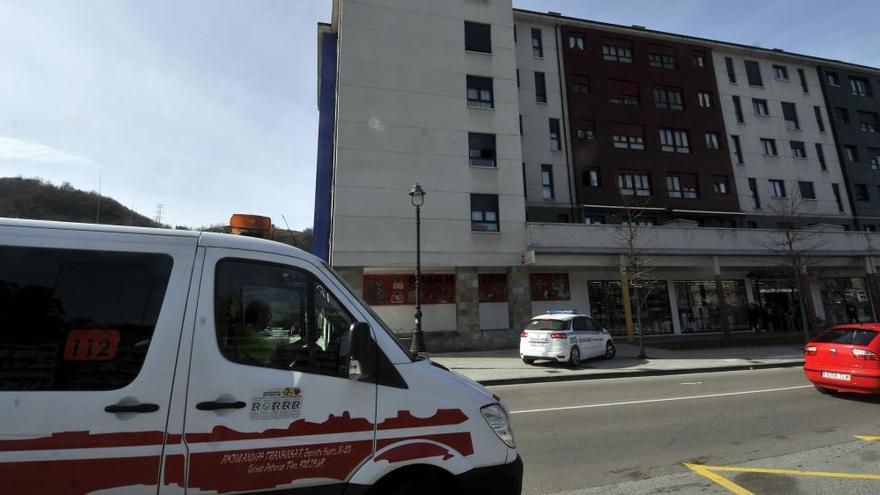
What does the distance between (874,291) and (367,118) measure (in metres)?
32.3

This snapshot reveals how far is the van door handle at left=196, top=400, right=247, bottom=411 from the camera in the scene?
2.23 metres

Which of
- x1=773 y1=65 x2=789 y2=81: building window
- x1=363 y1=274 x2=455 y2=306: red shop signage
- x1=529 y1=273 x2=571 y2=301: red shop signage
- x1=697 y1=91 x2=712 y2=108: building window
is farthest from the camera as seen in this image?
x1=773 y1=65 x2=789 y2=81: building window

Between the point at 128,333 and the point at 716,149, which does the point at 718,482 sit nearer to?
the point at 128,333

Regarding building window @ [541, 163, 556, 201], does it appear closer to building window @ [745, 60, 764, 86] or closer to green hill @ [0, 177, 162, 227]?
building window @ [745, 60, 764, 86]

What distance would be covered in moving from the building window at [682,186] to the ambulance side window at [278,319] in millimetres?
29269

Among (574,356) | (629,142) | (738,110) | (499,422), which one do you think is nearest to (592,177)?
(629,142)

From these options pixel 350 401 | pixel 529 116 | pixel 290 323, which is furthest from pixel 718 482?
pixel 529 116

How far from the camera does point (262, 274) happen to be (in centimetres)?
269

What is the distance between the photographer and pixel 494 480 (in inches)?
109

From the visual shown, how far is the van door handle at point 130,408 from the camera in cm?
209

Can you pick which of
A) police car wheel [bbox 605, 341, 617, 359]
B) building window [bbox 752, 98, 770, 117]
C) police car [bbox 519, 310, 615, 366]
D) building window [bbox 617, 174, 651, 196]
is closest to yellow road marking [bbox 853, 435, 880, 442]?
police car [bbox 519, 310, 615, 366]

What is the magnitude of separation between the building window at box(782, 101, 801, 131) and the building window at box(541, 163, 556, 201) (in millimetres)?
21295

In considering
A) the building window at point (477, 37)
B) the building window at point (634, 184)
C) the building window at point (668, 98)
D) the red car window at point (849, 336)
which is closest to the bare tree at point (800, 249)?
the building window at point (634, 184)

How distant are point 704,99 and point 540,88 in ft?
43.1
